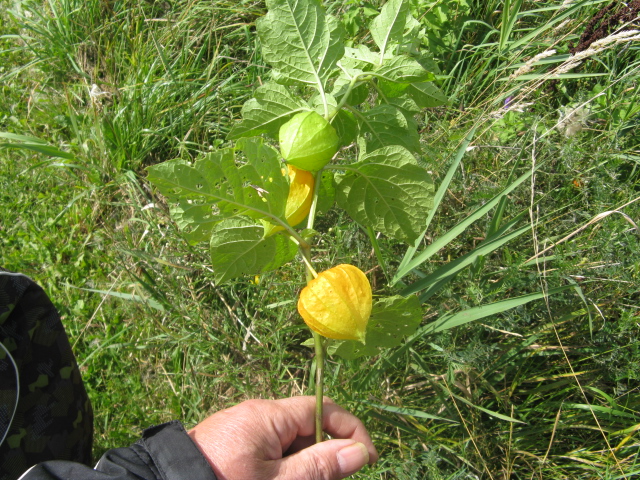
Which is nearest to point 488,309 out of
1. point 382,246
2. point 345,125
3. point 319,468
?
point 382,246

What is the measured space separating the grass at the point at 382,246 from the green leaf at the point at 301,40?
2.52 feet

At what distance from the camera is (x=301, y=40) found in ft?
3.16

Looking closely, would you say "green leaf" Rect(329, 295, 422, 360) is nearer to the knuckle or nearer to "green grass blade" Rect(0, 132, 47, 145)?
the knuckle

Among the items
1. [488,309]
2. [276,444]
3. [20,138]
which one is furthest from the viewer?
[20,138]

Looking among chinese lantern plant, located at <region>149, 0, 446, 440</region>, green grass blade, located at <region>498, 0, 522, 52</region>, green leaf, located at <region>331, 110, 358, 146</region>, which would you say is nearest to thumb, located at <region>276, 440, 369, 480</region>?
chinese lantern plant, located at <region>149, 0, 446, 440</region>

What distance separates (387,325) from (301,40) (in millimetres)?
608

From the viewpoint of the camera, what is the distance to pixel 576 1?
2.01 meters

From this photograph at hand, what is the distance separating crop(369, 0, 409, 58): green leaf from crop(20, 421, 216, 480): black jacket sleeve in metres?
1.04

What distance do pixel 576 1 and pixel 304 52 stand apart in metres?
1.62

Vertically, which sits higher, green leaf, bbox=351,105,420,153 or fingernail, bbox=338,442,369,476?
green leaf, bbox=351,105,420,153

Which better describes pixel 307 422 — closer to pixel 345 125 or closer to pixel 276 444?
pixel 276 444

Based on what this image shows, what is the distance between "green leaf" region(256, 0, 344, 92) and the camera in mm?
948

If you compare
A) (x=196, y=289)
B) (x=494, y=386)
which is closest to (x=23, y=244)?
(x=196, y=289)

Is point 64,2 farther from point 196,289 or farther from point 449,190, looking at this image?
point 449,190
